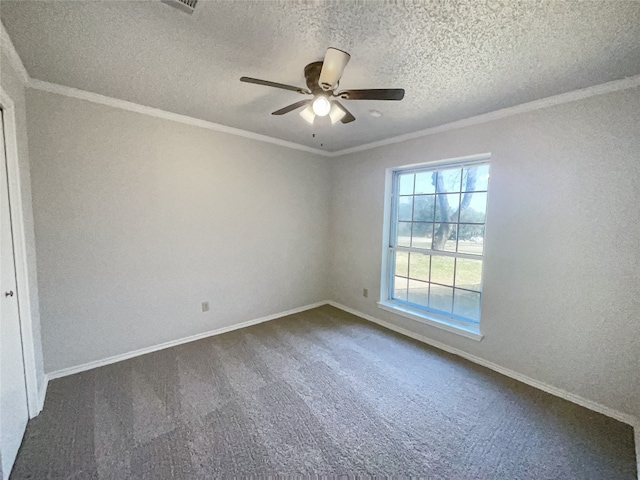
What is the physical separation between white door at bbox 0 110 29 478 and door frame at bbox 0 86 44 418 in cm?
4

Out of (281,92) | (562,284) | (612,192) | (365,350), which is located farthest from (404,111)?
(365,350)

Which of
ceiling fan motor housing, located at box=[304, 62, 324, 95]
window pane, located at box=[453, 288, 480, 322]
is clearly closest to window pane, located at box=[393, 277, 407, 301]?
window pane, located at box=[453, 288, 480, 322]

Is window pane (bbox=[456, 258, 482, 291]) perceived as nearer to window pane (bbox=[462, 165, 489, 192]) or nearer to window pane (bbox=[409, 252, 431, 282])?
window pane (bbox=[409, 252, 431, 282])

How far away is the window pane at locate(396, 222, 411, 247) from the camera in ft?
11.0

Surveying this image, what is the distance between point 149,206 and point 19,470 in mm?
1987

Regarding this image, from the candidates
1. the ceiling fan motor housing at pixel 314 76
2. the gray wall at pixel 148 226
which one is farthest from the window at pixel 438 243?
the ceiling fan motor housing at pixel 314 76

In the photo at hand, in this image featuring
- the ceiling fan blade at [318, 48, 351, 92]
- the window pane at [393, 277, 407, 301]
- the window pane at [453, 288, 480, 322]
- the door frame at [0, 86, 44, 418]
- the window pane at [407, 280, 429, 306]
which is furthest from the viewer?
the window pane at [393, 277, 407, 301]

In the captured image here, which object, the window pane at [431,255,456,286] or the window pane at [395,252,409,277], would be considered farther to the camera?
the window pane at [395,252,409,277]

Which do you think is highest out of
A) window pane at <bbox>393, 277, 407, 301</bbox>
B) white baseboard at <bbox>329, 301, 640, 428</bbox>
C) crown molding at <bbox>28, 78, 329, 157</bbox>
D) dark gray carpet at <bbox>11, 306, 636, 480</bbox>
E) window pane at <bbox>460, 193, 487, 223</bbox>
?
crown molding at <bbox>28, 78, 329, 157</bbox>

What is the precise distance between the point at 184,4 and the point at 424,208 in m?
2.85

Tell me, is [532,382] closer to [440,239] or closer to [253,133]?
[440,239]

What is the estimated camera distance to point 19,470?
1.41m

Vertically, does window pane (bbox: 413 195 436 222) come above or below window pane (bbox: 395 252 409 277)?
above

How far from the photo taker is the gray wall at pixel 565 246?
1.84m
